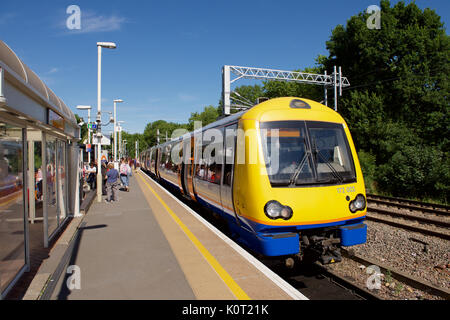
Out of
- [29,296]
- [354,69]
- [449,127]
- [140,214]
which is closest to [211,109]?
[354,69]

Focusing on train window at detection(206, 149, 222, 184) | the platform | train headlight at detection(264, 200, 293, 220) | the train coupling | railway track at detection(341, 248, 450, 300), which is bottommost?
railway track at detection(341, 248, 450, 300)

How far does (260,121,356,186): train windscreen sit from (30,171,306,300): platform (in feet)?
4.79

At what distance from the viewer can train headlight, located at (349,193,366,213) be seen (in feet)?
17.7

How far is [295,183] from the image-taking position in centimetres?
514

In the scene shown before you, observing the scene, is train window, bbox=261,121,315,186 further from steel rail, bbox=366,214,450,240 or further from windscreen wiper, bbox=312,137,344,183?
steel rail, bbox=366,214,450,240

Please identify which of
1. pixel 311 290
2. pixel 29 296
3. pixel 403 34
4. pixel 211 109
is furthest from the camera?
pixel 211 109

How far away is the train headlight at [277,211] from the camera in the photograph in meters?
4.91

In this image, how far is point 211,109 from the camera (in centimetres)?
8688

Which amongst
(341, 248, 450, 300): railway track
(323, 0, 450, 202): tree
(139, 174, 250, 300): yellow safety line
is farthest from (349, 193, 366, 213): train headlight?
(323, 0, 450, 202): tree

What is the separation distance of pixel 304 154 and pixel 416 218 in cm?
723

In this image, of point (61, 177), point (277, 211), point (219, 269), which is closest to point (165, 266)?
point (219, 269)

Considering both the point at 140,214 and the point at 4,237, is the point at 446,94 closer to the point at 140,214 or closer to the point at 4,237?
the point at 140,214

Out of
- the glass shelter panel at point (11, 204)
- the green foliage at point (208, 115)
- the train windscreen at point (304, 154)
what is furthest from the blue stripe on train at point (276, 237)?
the green foliage at point (208, 115)
